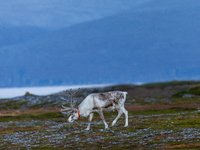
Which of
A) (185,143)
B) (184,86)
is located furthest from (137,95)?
(185,143)

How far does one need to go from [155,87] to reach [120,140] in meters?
108

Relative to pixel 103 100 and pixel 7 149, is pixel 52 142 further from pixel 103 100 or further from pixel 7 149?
pixel 103 100

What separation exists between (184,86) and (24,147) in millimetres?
119181

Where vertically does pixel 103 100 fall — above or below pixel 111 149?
above

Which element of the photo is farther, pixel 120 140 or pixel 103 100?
pixel 103 100

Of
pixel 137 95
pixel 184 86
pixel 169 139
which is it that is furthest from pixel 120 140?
pixel 184 86

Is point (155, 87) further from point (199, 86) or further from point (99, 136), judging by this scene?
point (99, 136)

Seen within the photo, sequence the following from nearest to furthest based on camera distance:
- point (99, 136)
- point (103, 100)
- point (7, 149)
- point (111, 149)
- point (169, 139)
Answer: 1. point (111, 149)
2. point (169, 139)
3. point (7, 149)
4. point (99, 136)
5. point (103, 100)

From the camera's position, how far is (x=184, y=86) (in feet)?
436

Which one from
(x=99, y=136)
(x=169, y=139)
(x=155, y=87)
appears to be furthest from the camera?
(x=155, y=87)

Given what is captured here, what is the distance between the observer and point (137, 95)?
128000mm

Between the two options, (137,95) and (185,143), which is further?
(137,95)

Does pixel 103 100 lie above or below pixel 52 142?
above

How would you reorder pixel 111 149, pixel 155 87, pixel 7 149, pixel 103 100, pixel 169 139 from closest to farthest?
pixel 111 149
pixel 169 139
pixel 7 149
pixel 103 100
pixel 155 87
